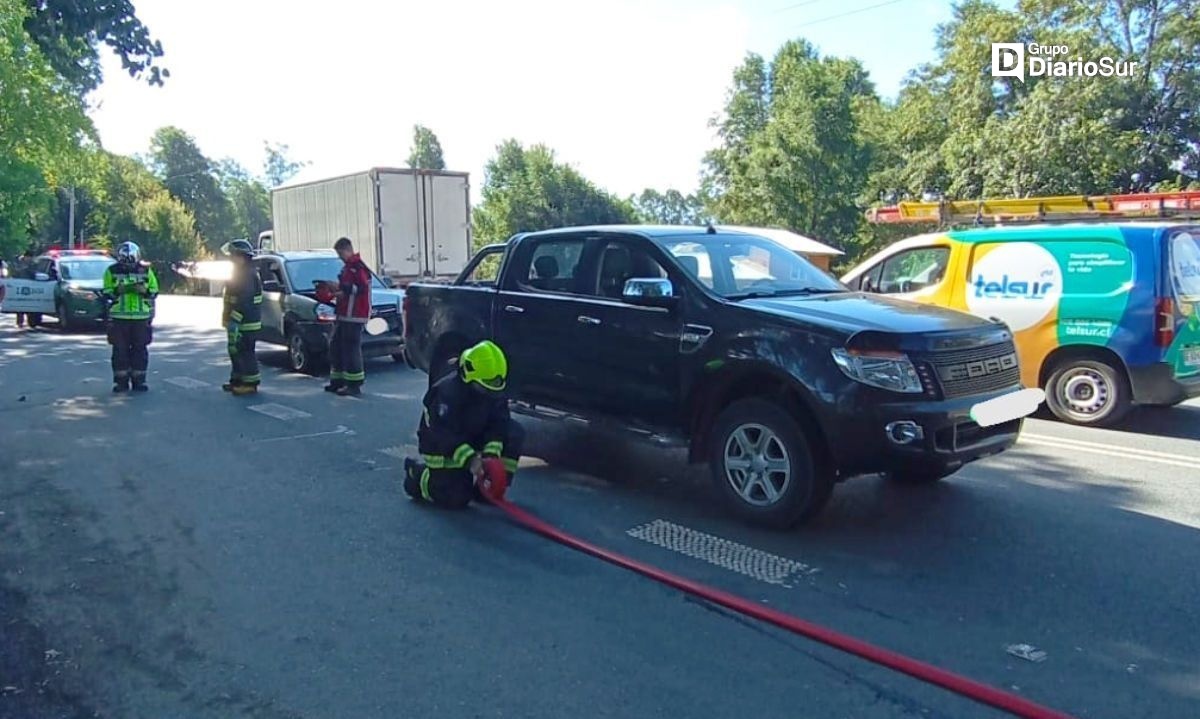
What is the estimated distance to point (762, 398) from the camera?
5340 millimetres

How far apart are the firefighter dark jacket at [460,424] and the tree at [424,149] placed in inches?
3368

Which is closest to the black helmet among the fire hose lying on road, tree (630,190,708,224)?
the fire hose lying on road

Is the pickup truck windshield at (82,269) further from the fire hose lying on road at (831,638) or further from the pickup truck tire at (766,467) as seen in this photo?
the pickup truck tire at (766,467)

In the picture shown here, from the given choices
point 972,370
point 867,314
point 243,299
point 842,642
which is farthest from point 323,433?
point 842,642

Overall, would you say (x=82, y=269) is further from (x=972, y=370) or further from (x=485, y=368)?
(x=972, y=370)

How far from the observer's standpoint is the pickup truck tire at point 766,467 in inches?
200

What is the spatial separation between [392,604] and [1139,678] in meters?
3.17

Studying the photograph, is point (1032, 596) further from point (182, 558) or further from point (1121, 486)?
point (182, 558)

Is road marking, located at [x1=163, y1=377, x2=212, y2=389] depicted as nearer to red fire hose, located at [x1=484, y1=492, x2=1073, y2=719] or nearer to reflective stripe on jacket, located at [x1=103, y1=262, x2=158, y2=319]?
reflective stripe on jacket, located at [x1=103, y1=262, x2=158, y2=319]

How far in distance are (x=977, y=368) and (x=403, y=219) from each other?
16.8 m

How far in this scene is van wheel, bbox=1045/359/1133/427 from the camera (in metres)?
8.23

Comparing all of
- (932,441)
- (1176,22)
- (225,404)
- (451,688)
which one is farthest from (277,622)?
(1176,22)

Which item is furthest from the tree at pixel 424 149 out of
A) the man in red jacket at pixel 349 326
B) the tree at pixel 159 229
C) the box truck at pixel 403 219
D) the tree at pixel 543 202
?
the man in red jacket at pixel 349 326

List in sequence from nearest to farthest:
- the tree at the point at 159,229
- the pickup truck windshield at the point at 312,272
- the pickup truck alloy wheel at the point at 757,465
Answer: the pickup truck alloy wheel at the point at 757,465
the pickup truck windshield at the point at 312,272
the tree at the point at 159,229
